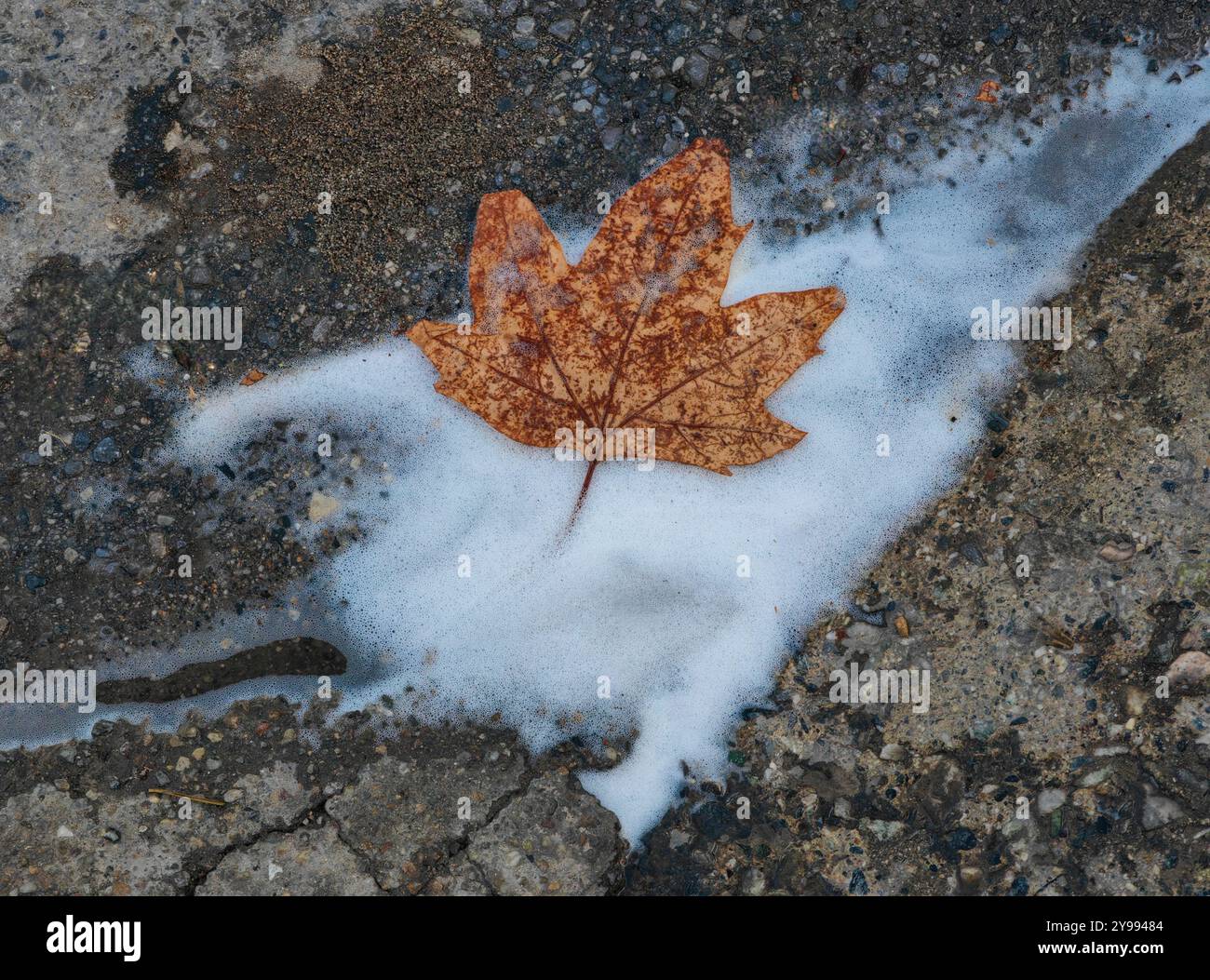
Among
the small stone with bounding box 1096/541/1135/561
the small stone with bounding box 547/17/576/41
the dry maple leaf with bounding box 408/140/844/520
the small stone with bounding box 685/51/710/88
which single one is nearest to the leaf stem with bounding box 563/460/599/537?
the dry maple leaf with bounding box 408/140/844/520

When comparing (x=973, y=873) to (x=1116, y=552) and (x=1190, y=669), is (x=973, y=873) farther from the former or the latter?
(x=1116, y=552)

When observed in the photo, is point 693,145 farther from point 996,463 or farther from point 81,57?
point 81,57

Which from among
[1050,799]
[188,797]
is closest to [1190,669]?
[1050,799]

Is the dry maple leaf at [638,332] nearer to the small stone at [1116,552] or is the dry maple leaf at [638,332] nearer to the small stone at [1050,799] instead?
the small stone at [1116,552]

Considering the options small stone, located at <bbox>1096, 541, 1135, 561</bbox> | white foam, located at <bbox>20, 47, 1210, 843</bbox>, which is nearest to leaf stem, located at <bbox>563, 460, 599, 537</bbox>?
white foam, located at <bbox>20, 47, 1210, 843</bbox>

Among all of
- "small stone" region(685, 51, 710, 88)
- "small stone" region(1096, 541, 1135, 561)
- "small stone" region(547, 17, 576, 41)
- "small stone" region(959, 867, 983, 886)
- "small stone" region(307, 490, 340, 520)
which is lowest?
"small stone" region(959, 867, 983, 886)

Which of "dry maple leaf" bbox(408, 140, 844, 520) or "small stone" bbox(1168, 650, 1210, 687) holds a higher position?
"dry maple leaf" bbox(408, 140, 844, 520)

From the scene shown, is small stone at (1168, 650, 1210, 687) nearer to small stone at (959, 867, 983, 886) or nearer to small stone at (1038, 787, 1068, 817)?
small stone at (1038, 787, 1068, 817)

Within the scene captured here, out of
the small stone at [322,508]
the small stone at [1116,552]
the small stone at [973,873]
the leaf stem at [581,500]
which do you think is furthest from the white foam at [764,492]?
the small stone at [973,873]

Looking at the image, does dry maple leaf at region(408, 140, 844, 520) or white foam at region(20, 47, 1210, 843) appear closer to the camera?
dry maple leaf at region(408, 140, 844, 520)
